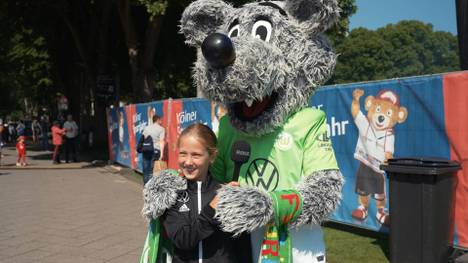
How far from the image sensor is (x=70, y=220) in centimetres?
750

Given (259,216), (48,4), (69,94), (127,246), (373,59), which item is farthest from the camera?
(373,59)

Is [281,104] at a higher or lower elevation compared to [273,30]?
lower

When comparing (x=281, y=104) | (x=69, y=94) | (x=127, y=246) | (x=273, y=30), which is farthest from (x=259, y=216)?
(x=69, y=94)

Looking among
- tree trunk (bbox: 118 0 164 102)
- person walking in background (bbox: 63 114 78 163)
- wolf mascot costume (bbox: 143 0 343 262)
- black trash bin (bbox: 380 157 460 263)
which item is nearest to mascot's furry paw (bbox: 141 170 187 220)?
wolf mascot costume (bbox: 143 0 343 262)

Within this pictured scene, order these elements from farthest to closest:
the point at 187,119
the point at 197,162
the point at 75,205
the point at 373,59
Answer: the point at 373,59 < the point at 187,119 < the point at 75,205 < the point at 197,162

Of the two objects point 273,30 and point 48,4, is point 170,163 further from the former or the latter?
point 48,4

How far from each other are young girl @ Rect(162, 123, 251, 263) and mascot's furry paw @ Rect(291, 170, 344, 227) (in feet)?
1.39

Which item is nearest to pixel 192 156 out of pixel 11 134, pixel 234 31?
pixel 234 31

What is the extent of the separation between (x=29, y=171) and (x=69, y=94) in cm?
1260

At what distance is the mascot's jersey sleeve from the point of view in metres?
2.37

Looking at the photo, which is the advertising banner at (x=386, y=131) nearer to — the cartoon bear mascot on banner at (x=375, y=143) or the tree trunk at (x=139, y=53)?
the cartoon bear mascot on banner at (x=375, y=143)

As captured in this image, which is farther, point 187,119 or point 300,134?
point 187,119

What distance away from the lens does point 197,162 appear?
2.28 m

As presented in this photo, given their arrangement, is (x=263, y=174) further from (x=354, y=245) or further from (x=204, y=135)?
(x=354, y=245)
